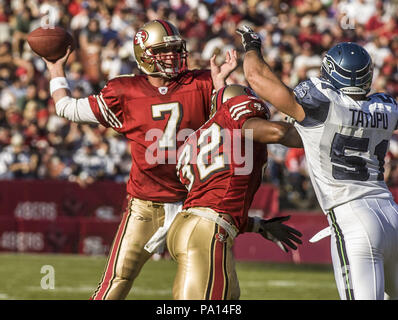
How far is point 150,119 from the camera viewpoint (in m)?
5.07

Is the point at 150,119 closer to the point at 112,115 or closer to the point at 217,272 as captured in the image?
the point at 112,115

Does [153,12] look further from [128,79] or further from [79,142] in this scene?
[128,79]

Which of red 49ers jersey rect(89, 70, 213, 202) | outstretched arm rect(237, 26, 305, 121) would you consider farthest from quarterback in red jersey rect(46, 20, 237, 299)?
outstretched arm rect(237, 26, 305, 121)

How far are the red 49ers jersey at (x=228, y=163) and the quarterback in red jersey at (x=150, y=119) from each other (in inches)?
33.1

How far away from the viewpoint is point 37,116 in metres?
13.2

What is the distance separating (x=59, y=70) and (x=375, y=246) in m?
2.55

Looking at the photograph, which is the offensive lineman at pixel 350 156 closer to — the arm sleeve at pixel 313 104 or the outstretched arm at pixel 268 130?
the arm sleeve at pixel 313 104

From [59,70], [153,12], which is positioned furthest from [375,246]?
[153,12]

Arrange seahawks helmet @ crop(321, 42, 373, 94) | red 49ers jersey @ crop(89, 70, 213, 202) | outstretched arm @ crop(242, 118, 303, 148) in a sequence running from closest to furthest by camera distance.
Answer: outstretched arm @ crop(242, 118, 303, 148) < seahawks helmet @ crop(321, 42, 373, 94) < red 49ers jersey @ crop(89, 70, 213, 202)

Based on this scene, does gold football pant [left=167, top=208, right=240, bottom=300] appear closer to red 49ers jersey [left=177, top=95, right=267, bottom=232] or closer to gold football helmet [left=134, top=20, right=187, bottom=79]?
red 49ers jersey [left=177, top=95, right=267, bottom=232]

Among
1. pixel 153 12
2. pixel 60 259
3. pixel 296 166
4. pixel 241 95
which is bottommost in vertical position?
pixel 60 259

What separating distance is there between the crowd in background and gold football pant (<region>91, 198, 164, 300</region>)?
6.76m

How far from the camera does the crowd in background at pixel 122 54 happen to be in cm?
1229

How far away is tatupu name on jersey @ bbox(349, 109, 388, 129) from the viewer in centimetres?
410
